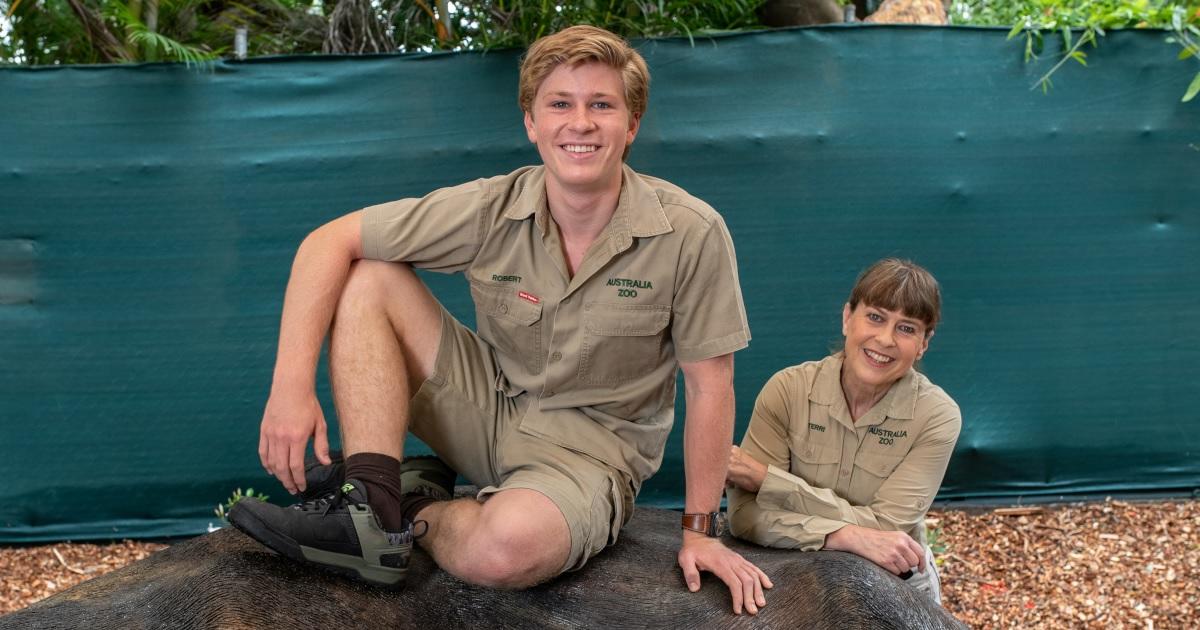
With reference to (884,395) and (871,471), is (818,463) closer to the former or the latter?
(871,471)

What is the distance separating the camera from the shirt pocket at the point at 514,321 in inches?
100

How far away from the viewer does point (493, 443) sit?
260 centimetres

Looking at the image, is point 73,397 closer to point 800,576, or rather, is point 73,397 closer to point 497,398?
point 497,398

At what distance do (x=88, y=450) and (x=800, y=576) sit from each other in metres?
2.57

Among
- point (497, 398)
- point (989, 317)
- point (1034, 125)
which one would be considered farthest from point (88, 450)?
point (1034, 125)

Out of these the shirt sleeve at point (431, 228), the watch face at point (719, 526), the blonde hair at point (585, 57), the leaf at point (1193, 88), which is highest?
the blonde hair at point (585, 57)

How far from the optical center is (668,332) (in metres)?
2.55

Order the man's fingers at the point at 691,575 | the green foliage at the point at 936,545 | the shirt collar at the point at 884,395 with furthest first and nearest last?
the green foliage at the point at 936,545 → the shirt collar at the point at 884,395 → the man's fingers at the point at 691,575

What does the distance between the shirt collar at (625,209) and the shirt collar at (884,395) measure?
2.02 ft

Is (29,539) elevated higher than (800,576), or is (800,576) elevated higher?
(800,576)

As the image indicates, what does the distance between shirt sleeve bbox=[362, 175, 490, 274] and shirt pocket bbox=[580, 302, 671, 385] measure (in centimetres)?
33

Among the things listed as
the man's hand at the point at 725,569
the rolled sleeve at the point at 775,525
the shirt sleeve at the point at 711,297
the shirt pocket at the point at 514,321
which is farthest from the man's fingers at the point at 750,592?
the shirt pocket at the point at 514,321

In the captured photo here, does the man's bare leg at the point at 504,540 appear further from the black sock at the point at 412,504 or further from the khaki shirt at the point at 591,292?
the khaki shirt at the point at 591,292

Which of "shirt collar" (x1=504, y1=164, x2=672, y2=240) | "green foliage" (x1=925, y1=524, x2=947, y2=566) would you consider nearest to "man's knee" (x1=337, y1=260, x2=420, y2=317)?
"shirt collar" (x1=504, y1=164, x2=672, y2=240)
